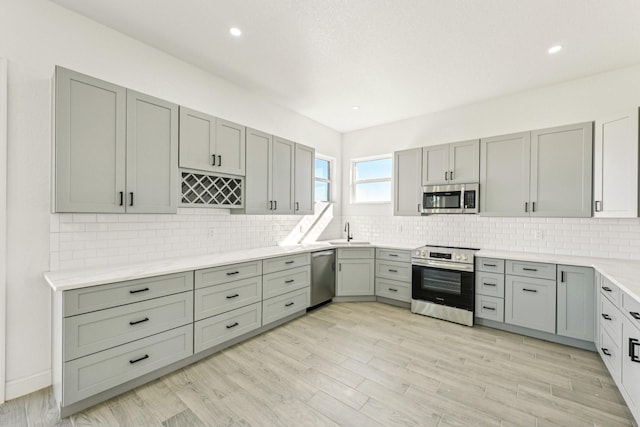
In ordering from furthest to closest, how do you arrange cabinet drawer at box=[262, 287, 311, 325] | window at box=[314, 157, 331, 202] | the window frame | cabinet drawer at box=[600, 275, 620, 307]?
window at box=[314, 157, 331, 202] → the window frame → cabinet drawer at box=[262, 287, 311, 325] → cabinet drawer at box=[600, 275, 620, 307]

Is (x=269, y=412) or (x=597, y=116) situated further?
(x=597, y=116)

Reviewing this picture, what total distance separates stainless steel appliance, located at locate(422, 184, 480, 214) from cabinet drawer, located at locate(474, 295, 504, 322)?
110cm

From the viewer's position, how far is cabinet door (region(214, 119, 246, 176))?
2.98 metres

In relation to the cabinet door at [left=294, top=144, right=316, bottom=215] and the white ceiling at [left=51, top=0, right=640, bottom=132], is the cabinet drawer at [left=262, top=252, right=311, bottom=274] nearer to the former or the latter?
the cabinet door at [left=294, top=144, right=316, bottom=215]

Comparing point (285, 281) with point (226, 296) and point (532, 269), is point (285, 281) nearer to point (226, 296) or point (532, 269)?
point (226, 296)

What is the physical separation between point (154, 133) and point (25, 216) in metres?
1.13

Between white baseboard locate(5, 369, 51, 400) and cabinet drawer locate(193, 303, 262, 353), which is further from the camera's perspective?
cabinet drawer locate(193, 303, 262, 353)

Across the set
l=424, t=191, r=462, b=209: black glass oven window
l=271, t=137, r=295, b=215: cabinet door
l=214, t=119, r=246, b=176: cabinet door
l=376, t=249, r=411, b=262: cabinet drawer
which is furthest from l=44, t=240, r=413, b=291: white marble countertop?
l=424, t=191, r=462, b=209: black glass oven window

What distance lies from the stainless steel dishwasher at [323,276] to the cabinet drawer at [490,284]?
194cm

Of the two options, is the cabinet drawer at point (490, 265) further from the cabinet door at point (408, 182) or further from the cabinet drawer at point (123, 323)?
the cabinet drawer at point (123, 323)

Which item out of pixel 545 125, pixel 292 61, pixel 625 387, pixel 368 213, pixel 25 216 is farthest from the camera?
pixel 368 213

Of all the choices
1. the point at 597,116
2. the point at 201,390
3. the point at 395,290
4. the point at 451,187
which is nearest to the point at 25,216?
the point at 201,390

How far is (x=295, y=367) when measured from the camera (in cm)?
248

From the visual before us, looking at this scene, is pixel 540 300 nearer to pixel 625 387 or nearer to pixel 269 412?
pixel 625 387
